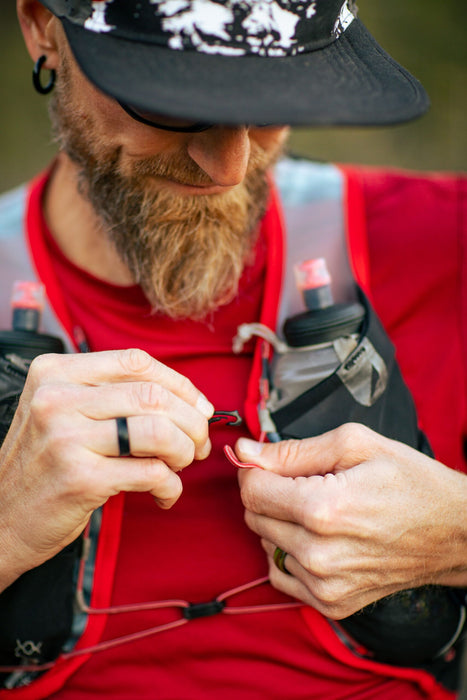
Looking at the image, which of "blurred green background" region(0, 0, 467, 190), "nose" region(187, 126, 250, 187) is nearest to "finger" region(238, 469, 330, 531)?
"nose" region(187, 126, 250, 187)

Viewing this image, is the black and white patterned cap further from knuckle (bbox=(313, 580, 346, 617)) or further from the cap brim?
knuckle (bbox=(313, 580, 346, 617))

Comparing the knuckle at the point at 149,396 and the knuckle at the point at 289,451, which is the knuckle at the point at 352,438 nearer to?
the knuckle at the point at 289,451

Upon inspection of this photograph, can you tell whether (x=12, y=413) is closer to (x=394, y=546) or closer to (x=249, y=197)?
(x=249, y=197)

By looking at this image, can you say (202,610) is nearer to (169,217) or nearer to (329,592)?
(329,592)

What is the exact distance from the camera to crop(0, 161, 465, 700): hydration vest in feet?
4.10

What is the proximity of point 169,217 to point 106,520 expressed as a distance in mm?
652

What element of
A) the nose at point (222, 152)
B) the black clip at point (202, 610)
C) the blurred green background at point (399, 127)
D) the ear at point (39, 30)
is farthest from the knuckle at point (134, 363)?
the blurred green background at point (399, 127)

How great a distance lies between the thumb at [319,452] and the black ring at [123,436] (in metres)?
0.26

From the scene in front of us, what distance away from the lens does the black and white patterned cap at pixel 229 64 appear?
0.88 m

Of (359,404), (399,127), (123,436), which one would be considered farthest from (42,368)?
(399,127)

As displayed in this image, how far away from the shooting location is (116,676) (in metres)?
1.35

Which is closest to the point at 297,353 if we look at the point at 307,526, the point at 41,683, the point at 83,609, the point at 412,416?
the point at 412,416

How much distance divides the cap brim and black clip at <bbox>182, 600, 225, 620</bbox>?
984 millimetres

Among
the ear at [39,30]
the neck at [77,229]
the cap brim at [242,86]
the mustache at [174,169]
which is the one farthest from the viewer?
the neck at [77,229]
